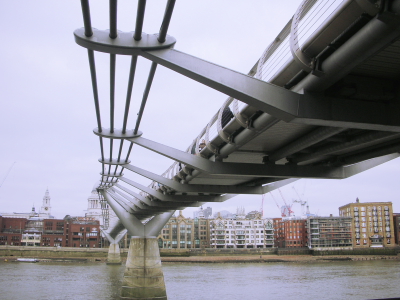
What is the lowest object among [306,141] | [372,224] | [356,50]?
[372,224]

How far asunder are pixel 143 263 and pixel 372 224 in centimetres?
8616

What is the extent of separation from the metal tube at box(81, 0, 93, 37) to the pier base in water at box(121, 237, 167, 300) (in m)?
20.6

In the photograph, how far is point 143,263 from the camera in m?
27.4

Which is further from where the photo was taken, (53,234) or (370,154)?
(53,234)

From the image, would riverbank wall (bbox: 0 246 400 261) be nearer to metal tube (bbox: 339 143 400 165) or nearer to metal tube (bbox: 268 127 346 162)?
metal tube (bbox: 339 143 400 165)

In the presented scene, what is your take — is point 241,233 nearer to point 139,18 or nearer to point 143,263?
point 143,263

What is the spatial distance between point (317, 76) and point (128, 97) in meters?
4.30

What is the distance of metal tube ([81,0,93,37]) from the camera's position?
5.50 meters

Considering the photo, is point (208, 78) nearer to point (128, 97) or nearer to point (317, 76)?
point (317, 76)

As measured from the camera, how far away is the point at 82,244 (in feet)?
308

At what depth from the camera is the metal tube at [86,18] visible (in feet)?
18.0

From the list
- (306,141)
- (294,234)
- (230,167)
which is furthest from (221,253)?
(306,141)

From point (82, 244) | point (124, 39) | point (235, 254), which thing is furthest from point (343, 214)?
point (124, 39)

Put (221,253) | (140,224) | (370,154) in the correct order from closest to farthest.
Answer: (370,154)
(140,224)
(221,253)
